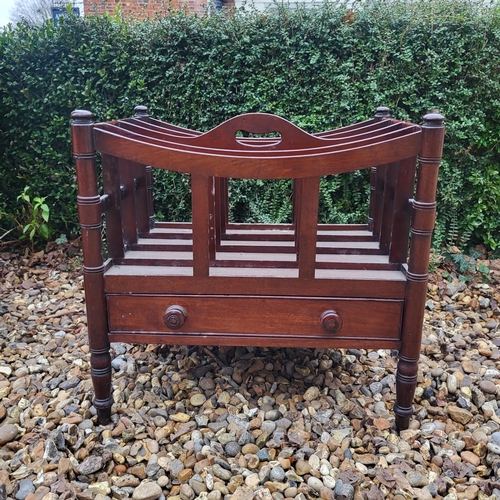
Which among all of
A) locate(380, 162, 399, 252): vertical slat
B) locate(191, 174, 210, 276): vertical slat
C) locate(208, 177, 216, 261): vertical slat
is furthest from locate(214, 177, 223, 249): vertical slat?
locate(380, 162, 399, 252): vertical slat

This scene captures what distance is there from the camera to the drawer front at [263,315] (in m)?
1.81

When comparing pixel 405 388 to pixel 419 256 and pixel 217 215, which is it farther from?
pixel 217 215

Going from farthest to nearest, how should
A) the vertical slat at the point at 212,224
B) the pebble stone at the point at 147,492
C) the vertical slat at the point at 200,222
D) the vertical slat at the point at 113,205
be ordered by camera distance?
the vertical slat at the point at 212,224
the vertical slat at the point at 113,205
the vertical slat at the point at 200,222
the pebble stone at the point at 147,492

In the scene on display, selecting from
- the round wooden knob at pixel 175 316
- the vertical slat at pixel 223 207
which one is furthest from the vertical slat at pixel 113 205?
the vertical slat at pixel 223 207

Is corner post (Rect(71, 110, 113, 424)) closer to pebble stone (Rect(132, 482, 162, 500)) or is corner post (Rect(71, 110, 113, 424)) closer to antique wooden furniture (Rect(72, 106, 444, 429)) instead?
antique wooden furniture (Rect(72, 106, 444, 429))

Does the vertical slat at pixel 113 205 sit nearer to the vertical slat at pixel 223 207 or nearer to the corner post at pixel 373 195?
the vertical slat at pixel 223 207

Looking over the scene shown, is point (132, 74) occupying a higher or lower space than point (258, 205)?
higher

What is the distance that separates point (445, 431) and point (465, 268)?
197cm

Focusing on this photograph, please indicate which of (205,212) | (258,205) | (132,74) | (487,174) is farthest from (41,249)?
(487,174)

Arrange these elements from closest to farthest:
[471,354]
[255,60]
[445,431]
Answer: [445,431]
[471,354]
[255,60]

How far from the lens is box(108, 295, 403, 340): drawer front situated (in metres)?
1.81

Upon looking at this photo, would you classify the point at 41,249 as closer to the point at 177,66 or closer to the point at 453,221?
the point at 177,66

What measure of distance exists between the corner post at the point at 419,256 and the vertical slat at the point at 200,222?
0.76 metres

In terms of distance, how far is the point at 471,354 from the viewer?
2.67 metres
